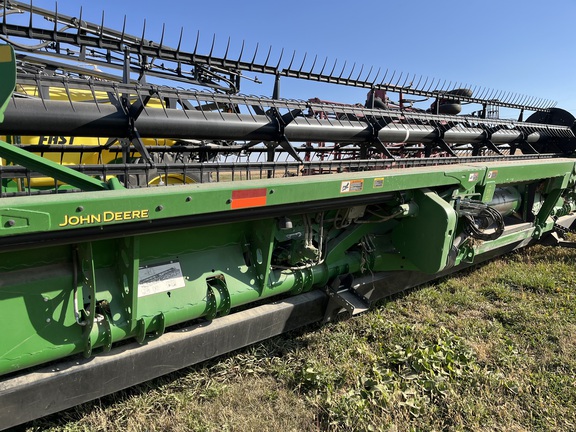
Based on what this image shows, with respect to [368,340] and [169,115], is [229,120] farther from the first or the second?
[368,340]

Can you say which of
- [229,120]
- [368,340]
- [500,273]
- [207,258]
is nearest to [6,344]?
[207,258]

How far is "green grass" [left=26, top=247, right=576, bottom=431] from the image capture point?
215cm

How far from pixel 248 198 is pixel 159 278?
2.32 ft

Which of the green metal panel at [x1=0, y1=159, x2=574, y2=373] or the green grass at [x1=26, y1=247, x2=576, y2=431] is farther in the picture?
the green grass at [x1=26, y1=247, x2=576, y2=431]

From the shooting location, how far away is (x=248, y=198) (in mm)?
2111

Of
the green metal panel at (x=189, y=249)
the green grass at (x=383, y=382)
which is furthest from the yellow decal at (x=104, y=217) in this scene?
the green grass at (x=383, y=382)

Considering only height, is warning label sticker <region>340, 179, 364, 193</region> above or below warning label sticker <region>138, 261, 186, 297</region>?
above

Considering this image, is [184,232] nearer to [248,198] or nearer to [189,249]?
[189,249]

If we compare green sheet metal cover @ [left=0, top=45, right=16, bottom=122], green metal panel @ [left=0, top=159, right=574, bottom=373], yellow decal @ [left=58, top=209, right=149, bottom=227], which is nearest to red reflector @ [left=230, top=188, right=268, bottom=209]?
green metal panel @ [left=0, top=159, right=574, bottom=373]

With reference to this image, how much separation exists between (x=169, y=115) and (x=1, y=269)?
4.28 feet

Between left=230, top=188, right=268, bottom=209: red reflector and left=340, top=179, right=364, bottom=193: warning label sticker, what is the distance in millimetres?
555

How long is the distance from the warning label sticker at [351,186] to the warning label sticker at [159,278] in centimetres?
110

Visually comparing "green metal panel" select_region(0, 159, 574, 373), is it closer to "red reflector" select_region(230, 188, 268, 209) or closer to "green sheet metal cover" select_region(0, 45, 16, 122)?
"red reflector" select_region(230, 188, 268, 209)

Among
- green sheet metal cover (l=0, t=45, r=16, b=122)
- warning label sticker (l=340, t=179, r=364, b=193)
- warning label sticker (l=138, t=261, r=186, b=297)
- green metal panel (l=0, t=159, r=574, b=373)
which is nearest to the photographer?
green sheet metal cover (l=0, t=45, r=16, b=122)
